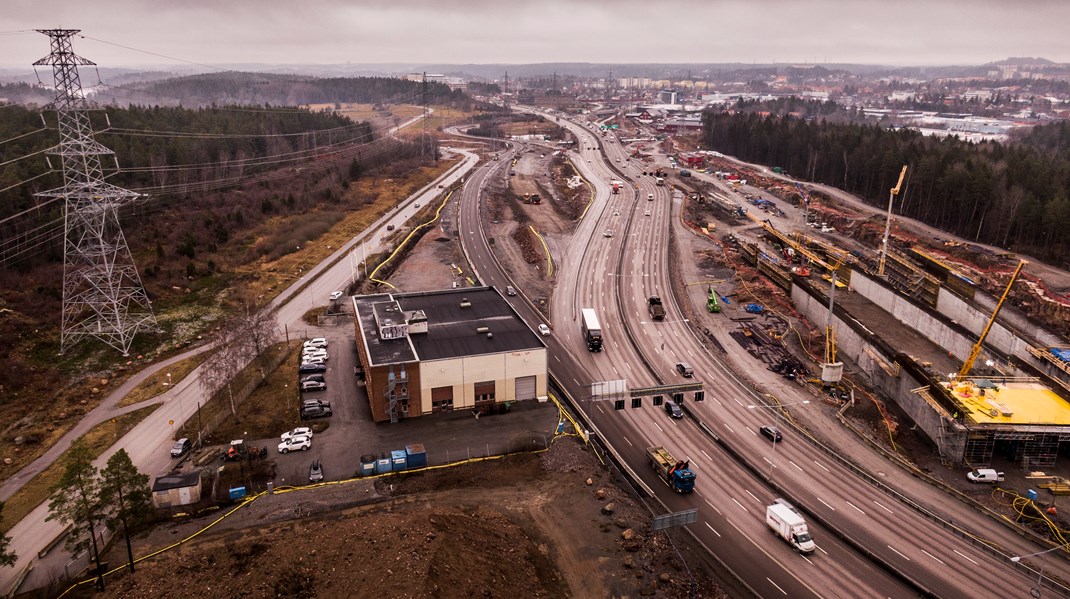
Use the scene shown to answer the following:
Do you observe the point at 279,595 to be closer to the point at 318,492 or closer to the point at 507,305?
the point at 318,492

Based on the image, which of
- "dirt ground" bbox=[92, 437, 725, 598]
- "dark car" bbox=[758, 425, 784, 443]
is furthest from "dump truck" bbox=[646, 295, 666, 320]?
"dirt ground" bbox=[92, 437, 725, 598]

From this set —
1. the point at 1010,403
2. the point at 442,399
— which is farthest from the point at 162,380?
the point at 1010,403

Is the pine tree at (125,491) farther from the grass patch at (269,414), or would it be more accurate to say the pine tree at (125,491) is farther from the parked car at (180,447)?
the grass patch at (269,414)

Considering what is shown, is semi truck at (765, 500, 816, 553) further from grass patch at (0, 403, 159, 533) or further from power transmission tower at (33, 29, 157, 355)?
power transmission tower at (33, 29, 157, 355)

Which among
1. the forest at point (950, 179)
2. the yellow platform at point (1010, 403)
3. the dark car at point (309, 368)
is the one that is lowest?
the dark car at point (309, 368)

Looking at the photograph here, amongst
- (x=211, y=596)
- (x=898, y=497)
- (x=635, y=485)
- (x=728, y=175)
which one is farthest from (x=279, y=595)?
(x=728, y=175)

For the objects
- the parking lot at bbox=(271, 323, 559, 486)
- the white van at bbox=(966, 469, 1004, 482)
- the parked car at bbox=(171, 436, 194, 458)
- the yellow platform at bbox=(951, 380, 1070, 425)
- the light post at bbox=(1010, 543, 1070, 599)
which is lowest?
the light post at bbox=(1010, 543, 1070, 599)

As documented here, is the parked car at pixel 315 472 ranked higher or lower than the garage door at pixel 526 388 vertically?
lower

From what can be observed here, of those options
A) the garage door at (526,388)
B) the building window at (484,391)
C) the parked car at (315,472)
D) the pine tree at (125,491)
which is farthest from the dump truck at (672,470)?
the pine tree at (125,491)
